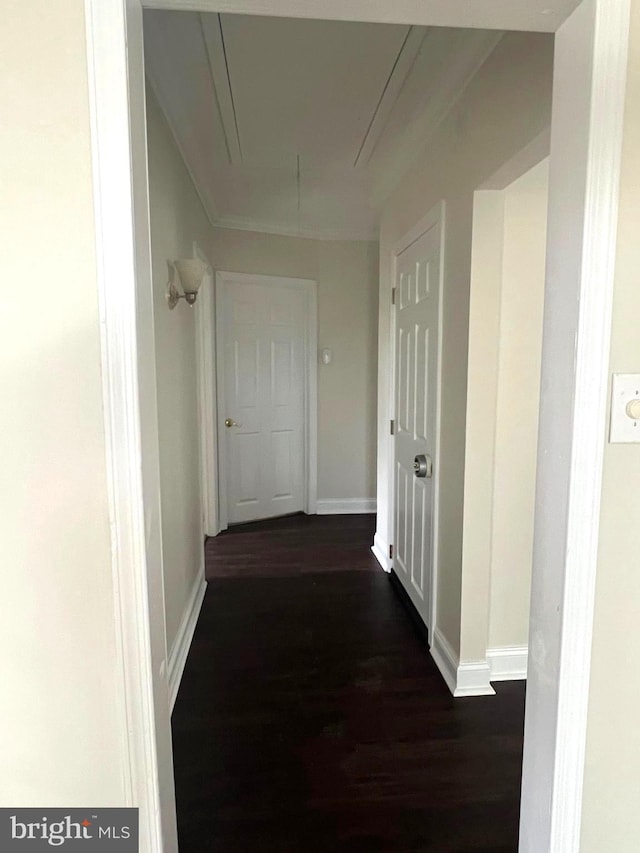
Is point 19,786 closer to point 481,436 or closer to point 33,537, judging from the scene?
point 33,537

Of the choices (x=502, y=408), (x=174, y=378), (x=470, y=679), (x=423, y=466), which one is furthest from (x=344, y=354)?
(x=470, y=679)

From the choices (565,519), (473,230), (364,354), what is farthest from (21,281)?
(364,354)

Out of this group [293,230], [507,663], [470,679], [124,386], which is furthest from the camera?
[293,230]

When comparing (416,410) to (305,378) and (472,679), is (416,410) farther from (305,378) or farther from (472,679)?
(305,378)

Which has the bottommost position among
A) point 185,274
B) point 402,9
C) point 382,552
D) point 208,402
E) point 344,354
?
point 382,552

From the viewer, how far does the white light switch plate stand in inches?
37.0

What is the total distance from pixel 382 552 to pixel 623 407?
2.62 m

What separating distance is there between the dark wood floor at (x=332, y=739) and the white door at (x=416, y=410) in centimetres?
32

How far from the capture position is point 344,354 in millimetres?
4430

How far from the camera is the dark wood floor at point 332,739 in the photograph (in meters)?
1.48

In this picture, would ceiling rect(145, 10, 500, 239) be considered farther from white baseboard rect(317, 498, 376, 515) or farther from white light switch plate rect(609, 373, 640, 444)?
white baseboard rect(317, 498, 376, 515)

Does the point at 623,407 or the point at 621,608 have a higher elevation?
the point at 623,407

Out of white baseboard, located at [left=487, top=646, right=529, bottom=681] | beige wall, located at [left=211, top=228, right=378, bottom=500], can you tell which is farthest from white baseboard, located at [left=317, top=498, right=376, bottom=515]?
white baseboard, located at [left=487, top=646, right=529, bottom=681]

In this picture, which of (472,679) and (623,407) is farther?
(472,679)
